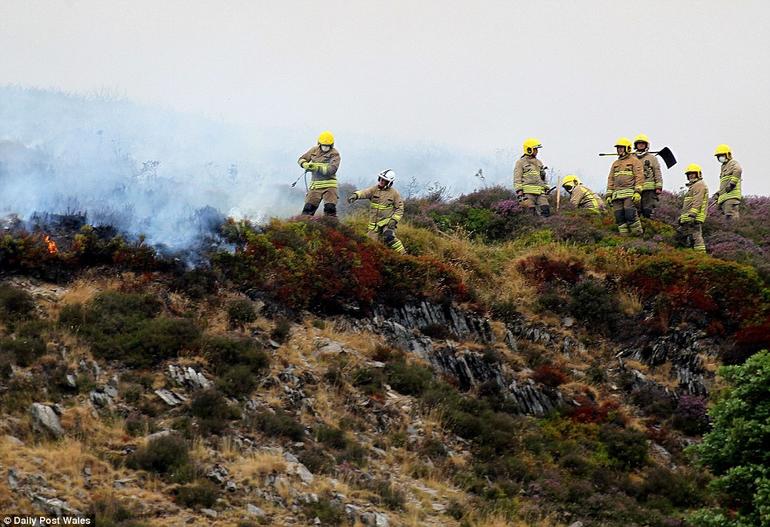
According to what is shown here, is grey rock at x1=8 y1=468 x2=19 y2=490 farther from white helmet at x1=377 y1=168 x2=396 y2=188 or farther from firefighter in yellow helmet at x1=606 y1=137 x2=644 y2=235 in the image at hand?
firefighter in yellow helmet at x1=606 y1=137 x2=644 y2=235

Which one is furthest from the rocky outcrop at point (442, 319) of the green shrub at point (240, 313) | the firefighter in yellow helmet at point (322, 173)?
the firefighter in yellow helmet at point (322, 173)

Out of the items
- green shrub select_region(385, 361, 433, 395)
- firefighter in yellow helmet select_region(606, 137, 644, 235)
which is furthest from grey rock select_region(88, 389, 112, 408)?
firefighter in yellow helmet select_region(606, 137, 644, 235)

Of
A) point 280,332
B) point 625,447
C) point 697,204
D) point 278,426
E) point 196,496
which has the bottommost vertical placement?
point 625,447

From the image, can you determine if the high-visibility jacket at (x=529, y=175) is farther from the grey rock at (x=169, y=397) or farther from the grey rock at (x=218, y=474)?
the grey rock at (x=218, y=474)

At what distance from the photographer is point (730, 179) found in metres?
29.0

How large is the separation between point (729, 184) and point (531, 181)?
5.98 meters

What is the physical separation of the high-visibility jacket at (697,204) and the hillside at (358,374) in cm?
149

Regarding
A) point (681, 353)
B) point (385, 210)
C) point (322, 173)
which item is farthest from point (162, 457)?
point (681, 353)

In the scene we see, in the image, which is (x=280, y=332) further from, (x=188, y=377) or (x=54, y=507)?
(x=54, y=507)

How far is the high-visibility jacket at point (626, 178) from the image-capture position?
25.7 meters

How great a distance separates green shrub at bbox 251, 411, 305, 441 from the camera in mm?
14977

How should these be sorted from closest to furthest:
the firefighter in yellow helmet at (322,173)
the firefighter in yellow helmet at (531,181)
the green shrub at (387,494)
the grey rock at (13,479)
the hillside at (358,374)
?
the grey rock at (13,479) → the hillside at (358,374) → the green shrub at (387,494) → the firefighter in yellow helmet at (322,173) → the firefighter in yellow helmet at (531,181)

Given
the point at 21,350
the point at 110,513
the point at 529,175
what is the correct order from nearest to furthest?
1. the point at 110,513
2. the point at 21,350
3. the point at 529,175

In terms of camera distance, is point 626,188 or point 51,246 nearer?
point 51,246
